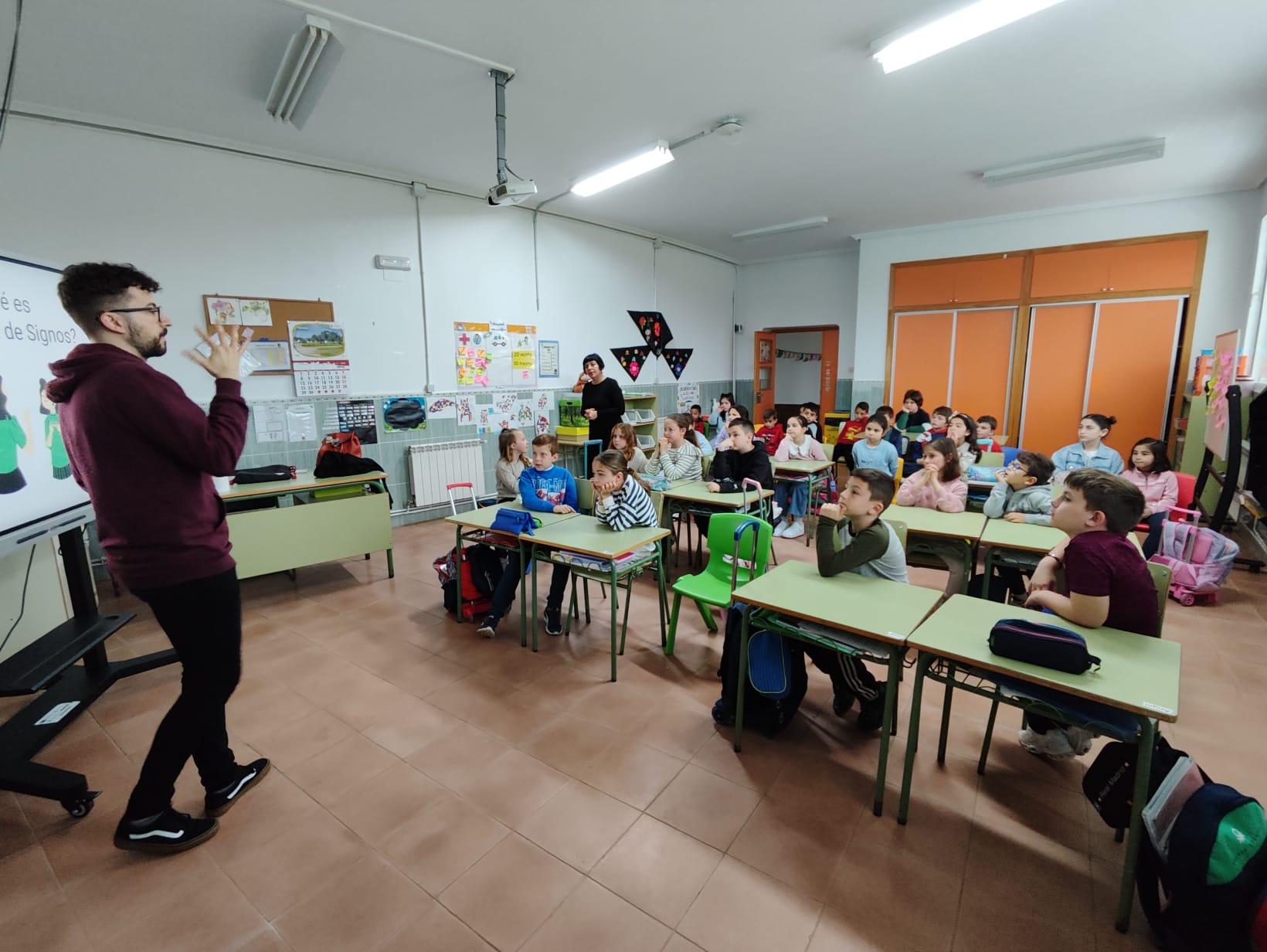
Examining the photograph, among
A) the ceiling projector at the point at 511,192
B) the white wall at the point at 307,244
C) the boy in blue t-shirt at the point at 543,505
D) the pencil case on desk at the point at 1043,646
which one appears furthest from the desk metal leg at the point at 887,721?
the white wall at the point at 307,244

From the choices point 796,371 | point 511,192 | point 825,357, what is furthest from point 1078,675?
point 796,371

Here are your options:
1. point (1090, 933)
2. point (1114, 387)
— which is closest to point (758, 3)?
point (1090, 933)

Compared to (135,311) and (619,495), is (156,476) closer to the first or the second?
(135,311)

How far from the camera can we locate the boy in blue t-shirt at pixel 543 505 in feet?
11.4

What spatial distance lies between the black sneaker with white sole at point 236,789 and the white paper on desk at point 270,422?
3.35 m

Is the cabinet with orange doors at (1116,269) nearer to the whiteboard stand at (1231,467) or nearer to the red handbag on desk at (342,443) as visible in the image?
the whiteboard stand at (1231,467)

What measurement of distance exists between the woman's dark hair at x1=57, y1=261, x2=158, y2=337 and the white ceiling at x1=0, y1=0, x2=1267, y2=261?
2175mm

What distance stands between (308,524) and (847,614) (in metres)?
3.63

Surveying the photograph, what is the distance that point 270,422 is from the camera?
4.88 m

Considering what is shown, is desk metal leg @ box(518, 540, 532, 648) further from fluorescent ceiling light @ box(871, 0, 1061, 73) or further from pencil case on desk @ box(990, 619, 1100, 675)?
fluorescent ceiling light @ box(871, 0, 1061, 73)

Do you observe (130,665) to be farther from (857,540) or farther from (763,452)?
(763,452)

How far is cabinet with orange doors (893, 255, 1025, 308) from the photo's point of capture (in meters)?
7.21

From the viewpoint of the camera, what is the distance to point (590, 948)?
1.58 meters

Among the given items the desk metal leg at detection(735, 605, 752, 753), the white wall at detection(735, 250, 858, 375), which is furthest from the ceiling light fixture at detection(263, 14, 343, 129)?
the white wall at detection(735, 250, 858, 375)
